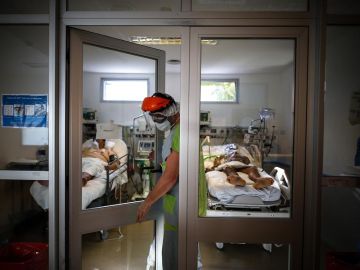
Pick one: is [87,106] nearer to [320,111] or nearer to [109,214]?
[109,214]

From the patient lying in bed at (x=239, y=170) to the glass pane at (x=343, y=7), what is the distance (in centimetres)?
111

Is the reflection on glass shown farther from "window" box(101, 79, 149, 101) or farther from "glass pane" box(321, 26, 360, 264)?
"glass pane" box(321, 26, 360, 264)

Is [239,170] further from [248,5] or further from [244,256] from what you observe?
[248,5]

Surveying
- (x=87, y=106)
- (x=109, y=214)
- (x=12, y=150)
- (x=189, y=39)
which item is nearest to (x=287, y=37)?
(x=189, y=39)

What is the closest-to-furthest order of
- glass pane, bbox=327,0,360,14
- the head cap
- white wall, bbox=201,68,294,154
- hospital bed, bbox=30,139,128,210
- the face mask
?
glass pane, bbox=327,0,360,14, white wall, bbox=201,68,294,154, hospital bed, bbox=30,139,128,210, the head cap, the face mask

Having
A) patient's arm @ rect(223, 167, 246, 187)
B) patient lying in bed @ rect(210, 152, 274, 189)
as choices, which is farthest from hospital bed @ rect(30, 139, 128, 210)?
patient's arm @ rect(223, 167, 246, 187)

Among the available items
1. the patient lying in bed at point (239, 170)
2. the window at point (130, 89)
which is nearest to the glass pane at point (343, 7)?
the patient lying in bed at point (239, 170)

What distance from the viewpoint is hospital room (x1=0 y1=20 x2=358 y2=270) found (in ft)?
5.08

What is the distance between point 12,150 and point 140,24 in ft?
3.95

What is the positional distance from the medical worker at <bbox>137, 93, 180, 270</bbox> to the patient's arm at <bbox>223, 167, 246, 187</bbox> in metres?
Answer: 0.52

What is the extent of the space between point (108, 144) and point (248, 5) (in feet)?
4.36

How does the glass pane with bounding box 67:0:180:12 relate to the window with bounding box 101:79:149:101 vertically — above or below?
above

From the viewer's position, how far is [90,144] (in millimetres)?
1736

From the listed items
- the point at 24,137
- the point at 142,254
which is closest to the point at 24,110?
the point at 24,137
